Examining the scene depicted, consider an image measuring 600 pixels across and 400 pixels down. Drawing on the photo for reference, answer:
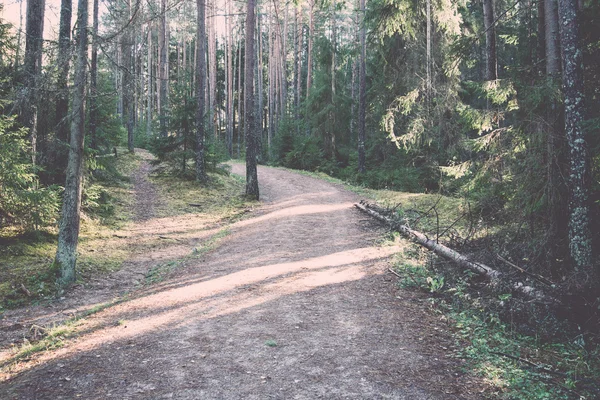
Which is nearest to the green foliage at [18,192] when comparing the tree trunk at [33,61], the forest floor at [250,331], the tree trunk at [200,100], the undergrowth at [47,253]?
the undergrowth at [47,253]

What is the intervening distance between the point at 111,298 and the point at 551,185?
26.2ft

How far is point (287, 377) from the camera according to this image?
14.2ft

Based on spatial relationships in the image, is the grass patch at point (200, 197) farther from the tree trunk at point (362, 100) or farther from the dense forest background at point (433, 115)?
the tree trunk at point (362, 100)

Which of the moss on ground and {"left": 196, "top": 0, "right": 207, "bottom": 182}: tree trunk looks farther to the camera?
{"left": 196, "top": 0, "right": 207, "bottom": 182}: tree trunk

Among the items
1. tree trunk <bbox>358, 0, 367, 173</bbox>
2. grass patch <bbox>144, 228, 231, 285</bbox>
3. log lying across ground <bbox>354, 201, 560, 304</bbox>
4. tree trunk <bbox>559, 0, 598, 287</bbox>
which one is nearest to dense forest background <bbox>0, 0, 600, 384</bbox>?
tree trunk <bbox>559, 0, 598, 287</bbox>

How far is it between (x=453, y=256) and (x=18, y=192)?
8891mm

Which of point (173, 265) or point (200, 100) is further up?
point (200, 100)

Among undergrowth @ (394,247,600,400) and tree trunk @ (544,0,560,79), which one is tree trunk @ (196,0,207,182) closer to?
undergrowth @ (394,247,600,400)

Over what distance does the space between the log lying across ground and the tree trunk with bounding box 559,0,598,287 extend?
2.86 feet

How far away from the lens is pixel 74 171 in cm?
793

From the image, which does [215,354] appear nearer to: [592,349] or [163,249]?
[592,349]

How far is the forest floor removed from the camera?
4207mm

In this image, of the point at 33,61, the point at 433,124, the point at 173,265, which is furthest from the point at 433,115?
the point at 33,61

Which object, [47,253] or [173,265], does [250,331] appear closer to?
[173,265]
